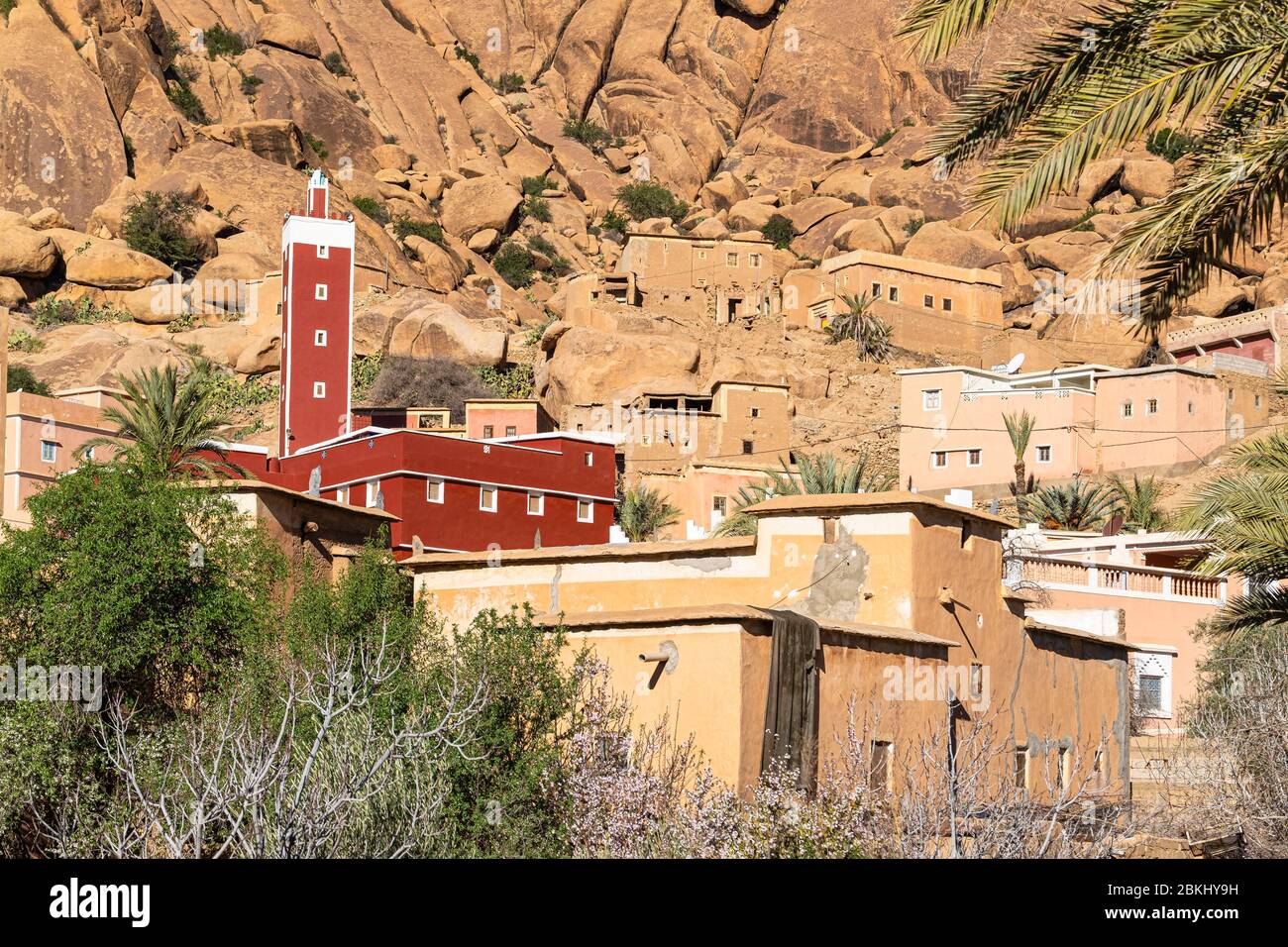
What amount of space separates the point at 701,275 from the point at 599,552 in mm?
47358

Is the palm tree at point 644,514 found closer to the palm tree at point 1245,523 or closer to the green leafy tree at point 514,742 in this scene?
the green leafy tree at point 514,742

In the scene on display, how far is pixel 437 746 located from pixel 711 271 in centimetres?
5498

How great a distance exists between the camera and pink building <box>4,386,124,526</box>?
4191cm

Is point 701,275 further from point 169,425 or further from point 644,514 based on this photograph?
point 169,425

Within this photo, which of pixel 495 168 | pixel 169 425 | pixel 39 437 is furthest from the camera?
pixel 495 168

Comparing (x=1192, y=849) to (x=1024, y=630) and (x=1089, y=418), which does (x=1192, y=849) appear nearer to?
(x=1024, y=630)

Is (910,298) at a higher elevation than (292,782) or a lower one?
higher

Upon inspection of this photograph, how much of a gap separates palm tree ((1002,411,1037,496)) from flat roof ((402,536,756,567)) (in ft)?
99.5

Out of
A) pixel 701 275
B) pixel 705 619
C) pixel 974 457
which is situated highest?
pixel 701 275

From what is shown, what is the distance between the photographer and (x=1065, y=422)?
52.3 meters

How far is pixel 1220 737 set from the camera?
1902 cm

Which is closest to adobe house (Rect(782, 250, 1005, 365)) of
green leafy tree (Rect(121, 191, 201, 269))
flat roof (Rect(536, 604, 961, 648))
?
green leafy tree (Rect(121, 191, 201, 269))

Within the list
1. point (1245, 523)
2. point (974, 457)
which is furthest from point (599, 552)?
point (974, 457)

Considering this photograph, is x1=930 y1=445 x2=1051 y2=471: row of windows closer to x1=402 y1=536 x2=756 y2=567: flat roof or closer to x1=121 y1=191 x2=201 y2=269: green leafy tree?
x1=402 y1=536 x2=756 y2=567: flat roof
